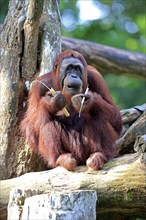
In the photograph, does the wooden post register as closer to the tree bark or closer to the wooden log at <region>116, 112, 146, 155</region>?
the wooden log at <region>116, 112, 146, 155</region>

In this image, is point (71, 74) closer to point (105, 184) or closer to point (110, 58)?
point (105, 184)

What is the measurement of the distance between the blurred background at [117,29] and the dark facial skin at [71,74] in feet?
21.2

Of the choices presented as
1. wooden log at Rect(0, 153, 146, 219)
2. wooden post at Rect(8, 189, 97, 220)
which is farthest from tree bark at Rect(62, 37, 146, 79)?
wooden post at Rect(8, 189, 97, 220)

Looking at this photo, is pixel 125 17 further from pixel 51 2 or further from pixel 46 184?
pixel 46 184

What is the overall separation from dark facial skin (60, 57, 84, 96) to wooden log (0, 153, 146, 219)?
77cm

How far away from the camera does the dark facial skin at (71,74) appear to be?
542 cm

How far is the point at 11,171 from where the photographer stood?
561cm

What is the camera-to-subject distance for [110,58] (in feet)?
26.3

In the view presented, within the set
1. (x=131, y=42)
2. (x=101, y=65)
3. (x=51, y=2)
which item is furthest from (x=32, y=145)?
(x=131, y=42)

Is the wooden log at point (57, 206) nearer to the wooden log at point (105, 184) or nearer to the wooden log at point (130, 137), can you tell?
the wooden log at point (105, 184)

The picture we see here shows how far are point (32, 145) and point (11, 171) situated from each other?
31 cm

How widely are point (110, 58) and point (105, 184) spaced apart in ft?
11.1

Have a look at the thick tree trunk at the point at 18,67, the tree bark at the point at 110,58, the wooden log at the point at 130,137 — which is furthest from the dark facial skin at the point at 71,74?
the tree bark at the point at 110,58

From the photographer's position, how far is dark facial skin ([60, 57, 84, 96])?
542cm
